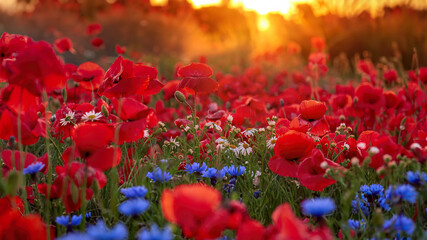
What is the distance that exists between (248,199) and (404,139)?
937 mm

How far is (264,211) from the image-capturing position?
1.33 metres

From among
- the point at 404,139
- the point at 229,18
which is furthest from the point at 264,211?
the point at 229,18

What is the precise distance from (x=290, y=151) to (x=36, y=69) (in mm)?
738

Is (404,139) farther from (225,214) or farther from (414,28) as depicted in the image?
(414,28)

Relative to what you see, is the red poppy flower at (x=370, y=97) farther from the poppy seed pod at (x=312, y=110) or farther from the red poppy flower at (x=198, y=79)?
the red poppy flower at (x=198, y=79)

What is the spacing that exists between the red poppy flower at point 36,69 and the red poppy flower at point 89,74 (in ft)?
2.83

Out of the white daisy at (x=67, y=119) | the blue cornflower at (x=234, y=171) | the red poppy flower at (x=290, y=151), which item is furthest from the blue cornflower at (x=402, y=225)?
the white daisy at (x=67, y=119)

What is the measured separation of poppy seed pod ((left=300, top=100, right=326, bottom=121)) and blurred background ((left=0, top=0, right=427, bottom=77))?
3776 mm

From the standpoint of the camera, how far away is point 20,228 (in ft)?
2.49

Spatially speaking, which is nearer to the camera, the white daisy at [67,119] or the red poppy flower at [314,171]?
the red poppy flower at [314,171]

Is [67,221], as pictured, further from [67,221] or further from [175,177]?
[175,177]

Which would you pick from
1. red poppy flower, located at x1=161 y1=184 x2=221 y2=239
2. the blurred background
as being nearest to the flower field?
red poppy flower, located at x1=161 y1=184 x2=221 y2=239

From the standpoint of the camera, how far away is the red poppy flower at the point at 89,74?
1.83 m

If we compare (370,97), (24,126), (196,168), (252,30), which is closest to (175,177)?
(196,168)
